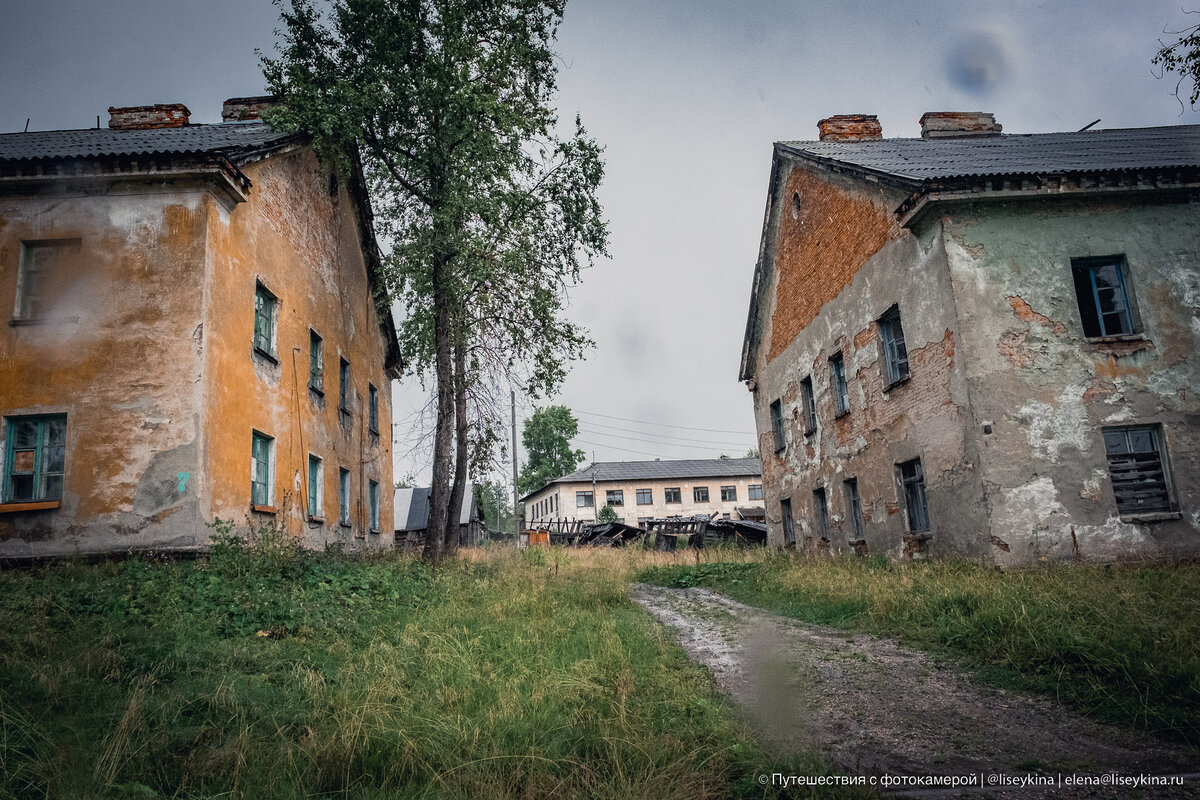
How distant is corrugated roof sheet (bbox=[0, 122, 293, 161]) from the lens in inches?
365

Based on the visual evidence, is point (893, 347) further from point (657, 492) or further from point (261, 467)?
point (657, 492)

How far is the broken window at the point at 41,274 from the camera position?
8.87 m

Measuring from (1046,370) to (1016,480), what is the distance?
1716 mm

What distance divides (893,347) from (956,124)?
8.35 metres

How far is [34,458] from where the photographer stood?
332 inches

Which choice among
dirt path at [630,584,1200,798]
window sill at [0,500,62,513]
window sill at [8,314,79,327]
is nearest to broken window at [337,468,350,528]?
window sill at [0,500,62,513]

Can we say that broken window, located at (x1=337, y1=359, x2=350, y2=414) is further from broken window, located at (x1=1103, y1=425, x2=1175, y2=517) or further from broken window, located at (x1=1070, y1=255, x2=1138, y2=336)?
broken window, located at (x1=1103, y1=425, x2=1175, y2=517)

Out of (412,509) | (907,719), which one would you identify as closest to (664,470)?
(412,509)

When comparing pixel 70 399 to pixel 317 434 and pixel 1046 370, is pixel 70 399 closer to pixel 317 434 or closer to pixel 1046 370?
pixel 317 434

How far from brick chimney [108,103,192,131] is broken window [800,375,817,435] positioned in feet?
48.1

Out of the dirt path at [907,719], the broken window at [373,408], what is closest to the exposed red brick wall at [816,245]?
the dirt path at [907,719]

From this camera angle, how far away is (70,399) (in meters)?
8.49

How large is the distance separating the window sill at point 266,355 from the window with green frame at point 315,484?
83.8 inches

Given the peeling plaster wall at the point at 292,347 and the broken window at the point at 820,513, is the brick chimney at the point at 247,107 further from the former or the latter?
the broken window at the point at 820,513
